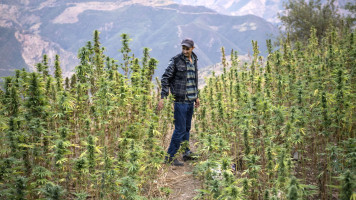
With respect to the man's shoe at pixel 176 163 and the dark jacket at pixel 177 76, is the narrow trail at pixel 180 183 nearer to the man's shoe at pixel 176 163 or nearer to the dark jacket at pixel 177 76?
the man's shoe at pixel 176 163

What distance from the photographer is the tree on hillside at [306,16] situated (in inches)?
926

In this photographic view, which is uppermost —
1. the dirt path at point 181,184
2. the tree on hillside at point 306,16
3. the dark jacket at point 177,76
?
the tree on hillside at point 306,16

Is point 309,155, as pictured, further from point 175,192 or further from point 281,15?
point 281,15

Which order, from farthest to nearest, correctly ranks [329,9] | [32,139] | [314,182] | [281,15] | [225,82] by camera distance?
1. [281,15]
2. [329,9]
3. [225,82]
4. [314,182]
5. [32,139]

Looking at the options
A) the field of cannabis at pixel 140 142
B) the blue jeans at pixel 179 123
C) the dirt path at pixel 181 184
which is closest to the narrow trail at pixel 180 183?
the dirt path at pixel 181 184

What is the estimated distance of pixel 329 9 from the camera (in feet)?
80.2

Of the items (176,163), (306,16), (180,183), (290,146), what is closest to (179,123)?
(176,163)

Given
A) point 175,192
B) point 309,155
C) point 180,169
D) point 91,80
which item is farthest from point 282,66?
point 91,80

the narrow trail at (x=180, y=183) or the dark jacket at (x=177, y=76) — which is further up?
the dark jacket at (x=177, y=76)

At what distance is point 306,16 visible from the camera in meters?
25.0

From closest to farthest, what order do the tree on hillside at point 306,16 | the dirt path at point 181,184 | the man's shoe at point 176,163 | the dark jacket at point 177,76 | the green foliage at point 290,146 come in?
the green foliage at point 290,146
the dirt path at point 181,184
the dark jacket at point 177,76
the man's shoe at point 176,163
the tree on hillside at point 306,16

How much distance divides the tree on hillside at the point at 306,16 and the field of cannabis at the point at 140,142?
20312 mm

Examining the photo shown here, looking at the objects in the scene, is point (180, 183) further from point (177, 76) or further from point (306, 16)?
point (306, 16)

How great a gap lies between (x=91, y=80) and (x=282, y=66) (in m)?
5.35
